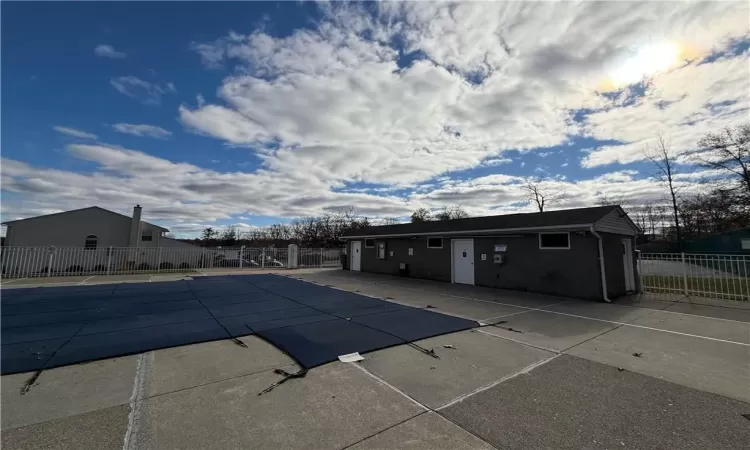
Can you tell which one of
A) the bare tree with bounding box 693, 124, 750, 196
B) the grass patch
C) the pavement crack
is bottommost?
the pavement crack

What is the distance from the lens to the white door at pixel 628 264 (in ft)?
34.4

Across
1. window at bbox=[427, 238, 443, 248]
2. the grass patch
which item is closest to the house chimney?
window at bbox=[427, 238, 443, 248]

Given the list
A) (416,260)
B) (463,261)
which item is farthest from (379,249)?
(463,261)

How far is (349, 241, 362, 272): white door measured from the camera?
62.7 ft

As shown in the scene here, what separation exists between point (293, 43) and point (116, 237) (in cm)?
2409

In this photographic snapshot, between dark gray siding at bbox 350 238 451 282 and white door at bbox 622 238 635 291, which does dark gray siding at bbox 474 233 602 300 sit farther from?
white door at bbox 622 238 635 291

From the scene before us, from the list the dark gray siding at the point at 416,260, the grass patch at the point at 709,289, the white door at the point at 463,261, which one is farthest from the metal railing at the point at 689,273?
the dark gray siding at the point at 416,260

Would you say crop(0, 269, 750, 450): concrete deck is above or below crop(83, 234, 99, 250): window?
below

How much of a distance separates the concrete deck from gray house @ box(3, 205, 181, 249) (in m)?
24.5

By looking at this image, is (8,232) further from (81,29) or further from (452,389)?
(452,389)

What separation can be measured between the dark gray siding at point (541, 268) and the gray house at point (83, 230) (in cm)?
2485

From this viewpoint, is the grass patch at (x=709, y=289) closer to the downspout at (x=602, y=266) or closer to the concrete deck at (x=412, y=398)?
the downspout at (x=602, y=266)

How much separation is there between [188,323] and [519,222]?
10527 mm

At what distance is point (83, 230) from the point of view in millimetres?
22219
